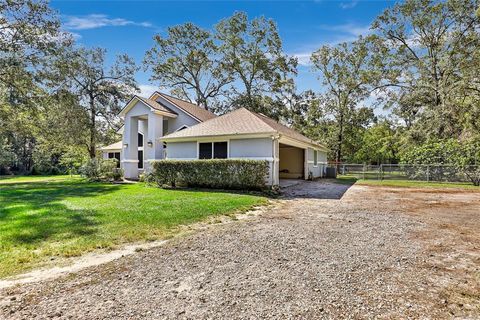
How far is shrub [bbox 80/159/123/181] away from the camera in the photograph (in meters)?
19.1

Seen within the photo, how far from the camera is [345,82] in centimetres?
3081

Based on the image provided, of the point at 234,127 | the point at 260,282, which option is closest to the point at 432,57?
the point at 234,127

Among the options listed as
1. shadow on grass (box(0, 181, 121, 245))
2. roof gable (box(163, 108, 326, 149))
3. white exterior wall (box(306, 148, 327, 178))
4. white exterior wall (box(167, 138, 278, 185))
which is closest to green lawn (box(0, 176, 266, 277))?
shadow on grass (box(0, 181, 121, 245))

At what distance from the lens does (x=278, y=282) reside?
10.9 ft

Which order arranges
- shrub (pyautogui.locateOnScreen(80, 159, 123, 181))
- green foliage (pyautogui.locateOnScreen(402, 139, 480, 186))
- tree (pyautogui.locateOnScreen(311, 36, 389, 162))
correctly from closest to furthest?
green foliage (pyautogui.locateOnScreen(402, 139, 480, 186)) → shrub (pyautogui.locateOnScreen(80, 159, 123, 181)) → tree (pyautogui.locateOnScreen(311, 36, 389, 162))

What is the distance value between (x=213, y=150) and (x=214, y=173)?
2.03 metres

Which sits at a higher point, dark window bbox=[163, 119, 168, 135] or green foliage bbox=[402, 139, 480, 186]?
dark window bbox=[163, 119, 168, 135]

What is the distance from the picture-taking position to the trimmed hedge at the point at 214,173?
11.8 metres

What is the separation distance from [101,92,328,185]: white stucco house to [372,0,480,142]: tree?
9.09 metres

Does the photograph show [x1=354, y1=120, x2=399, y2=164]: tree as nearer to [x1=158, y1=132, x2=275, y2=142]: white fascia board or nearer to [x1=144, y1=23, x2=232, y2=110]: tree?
[x1=144, y1=23, x2=232, y2=110]: tree

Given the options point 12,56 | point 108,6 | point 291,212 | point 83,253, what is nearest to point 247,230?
point 291,212

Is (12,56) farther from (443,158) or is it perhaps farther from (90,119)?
(443,158)

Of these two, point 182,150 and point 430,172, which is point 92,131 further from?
point 430,172

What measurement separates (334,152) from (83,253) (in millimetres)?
32982
